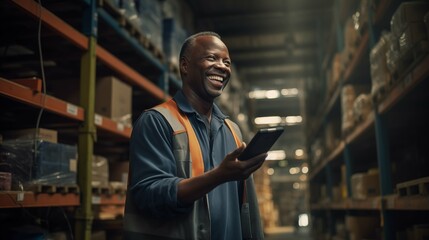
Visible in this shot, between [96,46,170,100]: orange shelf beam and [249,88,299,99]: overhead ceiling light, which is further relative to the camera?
[249,88,299,99]: overhead ceiling light

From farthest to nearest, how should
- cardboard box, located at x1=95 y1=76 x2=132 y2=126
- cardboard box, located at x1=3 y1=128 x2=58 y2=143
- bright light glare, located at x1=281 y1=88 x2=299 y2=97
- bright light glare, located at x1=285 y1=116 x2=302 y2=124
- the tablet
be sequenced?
bright light glare, located at x1=285 y1=116 x2=302 y2=124 → bright light glare, located at x1=281 y1=88 x2=299 y2=97 → cardboard box, located at x1=95 y1=76 x2=132 y2=126 → cardboard box, located at x1=3 y1=128 x2=58 y2=143 → the tablet

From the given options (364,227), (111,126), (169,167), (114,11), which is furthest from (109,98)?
(364,227)

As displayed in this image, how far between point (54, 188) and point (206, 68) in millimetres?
1961

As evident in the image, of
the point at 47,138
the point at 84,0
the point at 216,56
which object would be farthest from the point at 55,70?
the point at 216,56

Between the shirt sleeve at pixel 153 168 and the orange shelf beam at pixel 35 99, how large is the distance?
1.39 m

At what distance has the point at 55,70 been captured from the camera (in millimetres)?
5504

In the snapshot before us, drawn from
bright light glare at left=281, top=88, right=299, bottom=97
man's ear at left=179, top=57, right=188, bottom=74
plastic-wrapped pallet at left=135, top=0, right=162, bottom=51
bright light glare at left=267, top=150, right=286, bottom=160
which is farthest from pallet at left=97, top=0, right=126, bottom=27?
bright light glare at left=267, top=150, right=286, bottom=160

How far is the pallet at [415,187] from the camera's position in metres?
3.03

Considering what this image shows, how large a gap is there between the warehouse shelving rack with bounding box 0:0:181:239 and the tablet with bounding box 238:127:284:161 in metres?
1.98

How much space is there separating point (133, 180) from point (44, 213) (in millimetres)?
3182

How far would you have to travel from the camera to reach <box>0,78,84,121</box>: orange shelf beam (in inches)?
123

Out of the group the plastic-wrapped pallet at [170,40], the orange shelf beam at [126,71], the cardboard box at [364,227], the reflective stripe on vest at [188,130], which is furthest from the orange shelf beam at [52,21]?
the cardboard box at [364,227]

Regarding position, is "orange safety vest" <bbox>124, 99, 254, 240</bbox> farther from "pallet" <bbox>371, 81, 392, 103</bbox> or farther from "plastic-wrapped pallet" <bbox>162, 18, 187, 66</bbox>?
"plastic-wrapped pallet" <bbox>162, 18, 187, 66</bbox>

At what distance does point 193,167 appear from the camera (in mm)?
2229
